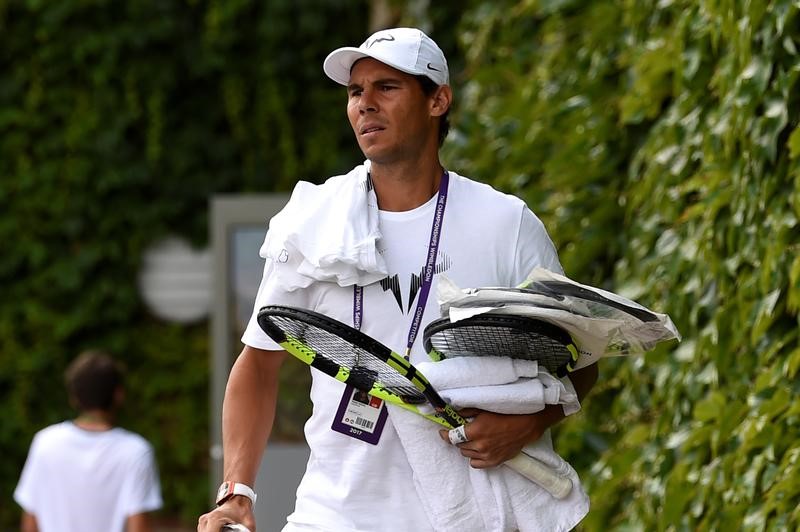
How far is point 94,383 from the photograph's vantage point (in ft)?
19.4

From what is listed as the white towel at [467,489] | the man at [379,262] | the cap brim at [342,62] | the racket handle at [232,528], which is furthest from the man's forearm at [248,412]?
the cap brim at [342,62]

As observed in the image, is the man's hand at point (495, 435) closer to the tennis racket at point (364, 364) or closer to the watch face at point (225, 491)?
the tennis racket at point (364, 364)

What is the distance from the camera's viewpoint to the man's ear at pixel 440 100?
341 cm

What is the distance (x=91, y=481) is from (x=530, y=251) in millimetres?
3024

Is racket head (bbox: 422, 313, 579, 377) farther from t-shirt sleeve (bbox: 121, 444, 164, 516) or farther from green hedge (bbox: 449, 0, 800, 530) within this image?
t-shirt sleeve (bbox: 121, 444, 164, 516)

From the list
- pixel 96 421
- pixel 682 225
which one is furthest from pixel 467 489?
pixel 96 421

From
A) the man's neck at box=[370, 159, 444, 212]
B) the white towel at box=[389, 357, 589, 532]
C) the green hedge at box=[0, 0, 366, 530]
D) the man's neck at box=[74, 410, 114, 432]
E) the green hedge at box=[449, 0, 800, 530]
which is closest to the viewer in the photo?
the white towel at box=[389, 357, 589, 532]

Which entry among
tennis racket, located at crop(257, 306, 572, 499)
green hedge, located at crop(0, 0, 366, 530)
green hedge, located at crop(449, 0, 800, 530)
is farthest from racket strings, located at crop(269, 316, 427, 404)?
green hedge, located at crop(0, 0, 366, 530)

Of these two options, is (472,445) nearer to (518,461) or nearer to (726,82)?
(518,461)

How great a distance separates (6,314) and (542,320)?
7.68 metres

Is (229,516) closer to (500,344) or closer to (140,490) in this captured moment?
(500,344)

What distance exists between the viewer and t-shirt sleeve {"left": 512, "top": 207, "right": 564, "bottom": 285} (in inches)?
131

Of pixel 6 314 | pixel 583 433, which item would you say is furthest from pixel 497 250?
pixel 6 314

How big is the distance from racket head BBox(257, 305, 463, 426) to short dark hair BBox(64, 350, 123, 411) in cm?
285
